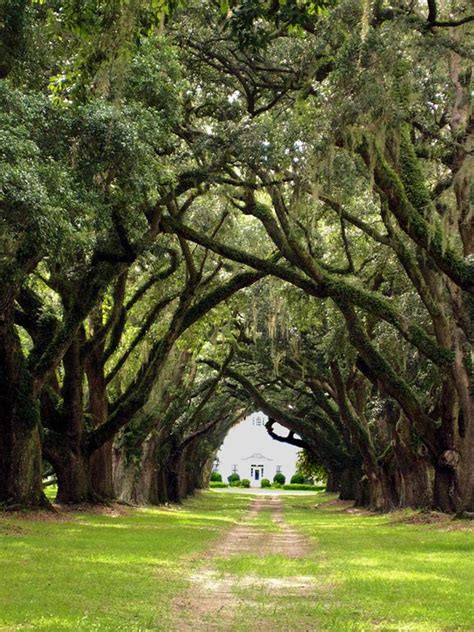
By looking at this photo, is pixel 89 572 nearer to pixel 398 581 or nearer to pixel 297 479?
pixel 398 581

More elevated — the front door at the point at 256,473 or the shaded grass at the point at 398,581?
the front door at the point at 256,473

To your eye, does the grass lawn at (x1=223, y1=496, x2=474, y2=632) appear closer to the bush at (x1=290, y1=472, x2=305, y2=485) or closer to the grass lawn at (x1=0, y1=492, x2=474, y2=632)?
the grass lawn at (x1=0, y1=492, x2=474, y2=632)

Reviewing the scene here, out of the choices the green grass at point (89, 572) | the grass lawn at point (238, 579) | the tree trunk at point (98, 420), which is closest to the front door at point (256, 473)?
the tree trunk at point (98, 420)

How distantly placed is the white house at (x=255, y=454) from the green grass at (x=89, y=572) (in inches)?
2924

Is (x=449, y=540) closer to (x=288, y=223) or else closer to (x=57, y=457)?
(x=288, y=223)

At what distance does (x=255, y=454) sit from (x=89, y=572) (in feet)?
273

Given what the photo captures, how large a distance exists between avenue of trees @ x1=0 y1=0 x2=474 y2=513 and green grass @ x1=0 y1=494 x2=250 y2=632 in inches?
121

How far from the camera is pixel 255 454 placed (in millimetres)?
92062

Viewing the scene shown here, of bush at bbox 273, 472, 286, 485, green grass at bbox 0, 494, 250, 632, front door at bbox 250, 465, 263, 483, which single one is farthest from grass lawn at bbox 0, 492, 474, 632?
front door at bbox 250, 465, 263, 483

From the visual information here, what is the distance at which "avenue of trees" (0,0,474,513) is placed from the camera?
10914 millimetres

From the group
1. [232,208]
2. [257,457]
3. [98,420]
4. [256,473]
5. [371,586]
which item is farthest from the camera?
[257,457]

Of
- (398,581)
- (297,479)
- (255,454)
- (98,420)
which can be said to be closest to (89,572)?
(398,581)

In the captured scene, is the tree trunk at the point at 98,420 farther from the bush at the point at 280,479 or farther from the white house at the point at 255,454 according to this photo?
the white house at the point at 255,454

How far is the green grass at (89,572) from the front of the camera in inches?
274
